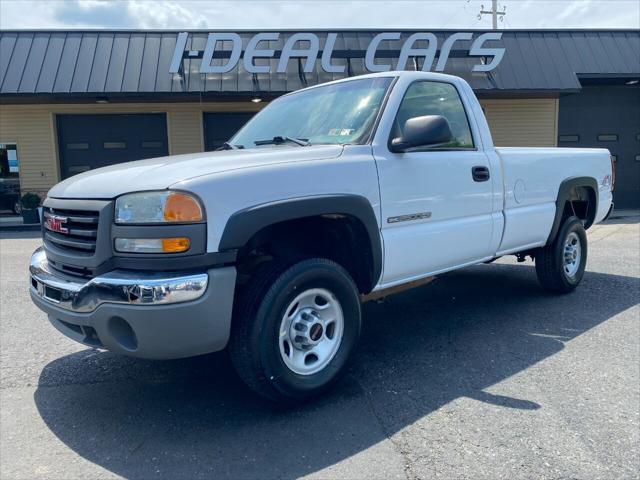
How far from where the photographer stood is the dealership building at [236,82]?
14.5 metres

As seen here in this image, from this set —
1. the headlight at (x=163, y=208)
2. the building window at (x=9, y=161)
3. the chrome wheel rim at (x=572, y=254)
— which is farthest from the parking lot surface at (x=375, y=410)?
Result: the building window at (x=9, y=161)

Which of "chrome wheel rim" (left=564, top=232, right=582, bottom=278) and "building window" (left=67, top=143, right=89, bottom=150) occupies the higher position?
"building window" (left=67, top=143, right=89, bottom=150)

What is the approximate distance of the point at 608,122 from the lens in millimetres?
17594

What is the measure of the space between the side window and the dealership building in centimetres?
1043

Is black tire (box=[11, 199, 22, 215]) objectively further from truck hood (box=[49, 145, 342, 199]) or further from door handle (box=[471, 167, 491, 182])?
door handle (box=[471, 167, 491, 182])

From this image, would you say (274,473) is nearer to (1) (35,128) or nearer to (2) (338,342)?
(2) (338,342)

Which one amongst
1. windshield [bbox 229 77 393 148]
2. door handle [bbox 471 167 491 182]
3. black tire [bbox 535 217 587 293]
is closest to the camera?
windshield [bbox 229 77 393 148]

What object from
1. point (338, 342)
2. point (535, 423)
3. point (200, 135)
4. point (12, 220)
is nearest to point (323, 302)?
point (338, 342)

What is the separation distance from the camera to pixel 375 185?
345cm

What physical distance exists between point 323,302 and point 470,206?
1.55m

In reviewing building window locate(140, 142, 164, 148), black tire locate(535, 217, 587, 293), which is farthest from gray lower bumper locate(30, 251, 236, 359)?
building window locate(140, 142, 164, 148)

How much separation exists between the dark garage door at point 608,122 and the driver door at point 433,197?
49.3ft

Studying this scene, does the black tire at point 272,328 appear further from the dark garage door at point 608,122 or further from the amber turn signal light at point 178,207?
the dark garage door at point 608,122

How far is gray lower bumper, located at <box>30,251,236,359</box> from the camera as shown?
2.62 m
